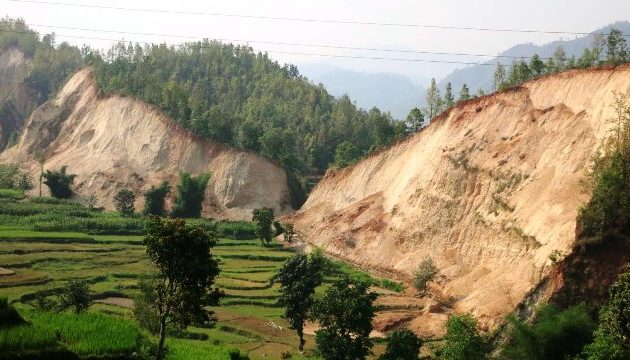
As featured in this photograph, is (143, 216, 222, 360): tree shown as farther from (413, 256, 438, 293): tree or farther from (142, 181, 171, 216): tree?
(142, 181, 171, 216): tree

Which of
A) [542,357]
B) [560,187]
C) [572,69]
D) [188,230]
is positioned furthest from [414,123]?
[188,230]

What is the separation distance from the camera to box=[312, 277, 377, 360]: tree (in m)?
28.7

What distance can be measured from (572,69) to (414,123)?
30922 millimetres

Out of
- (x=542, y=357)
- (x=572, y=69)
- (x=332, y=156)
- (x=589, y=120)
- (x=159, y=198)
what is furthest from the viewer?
(x=332, y=156)

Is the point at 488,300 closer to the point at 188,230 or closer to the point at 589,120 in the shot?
the point at 589,120

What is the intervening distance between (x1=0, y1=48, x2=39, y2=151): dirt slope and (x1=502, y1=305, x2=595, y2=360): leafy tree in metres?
95.8

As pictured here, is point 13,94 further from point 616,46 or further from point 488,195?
point 616,46

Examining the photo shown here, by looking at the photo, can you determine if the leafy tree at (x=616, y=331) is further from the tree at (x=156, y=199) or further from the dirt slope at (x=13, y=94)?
the dirt slope at (x=13, y=94)

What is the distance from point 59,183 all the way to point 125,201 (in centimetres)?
1027

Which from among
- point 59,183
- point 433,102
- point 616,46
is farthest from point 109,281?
point 433,102

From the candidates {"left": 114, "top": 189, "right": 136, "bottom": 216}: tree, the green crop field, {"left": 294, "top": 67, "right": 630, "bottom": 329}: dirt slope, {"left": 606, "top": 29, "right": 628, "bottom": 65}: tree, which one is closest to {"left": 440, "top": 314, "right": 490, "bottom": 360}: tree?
{"left": 294, "top": 67, "right": 630, "bottom": 329}: dirt slope

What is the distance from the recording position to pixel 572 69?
45844 millimetres

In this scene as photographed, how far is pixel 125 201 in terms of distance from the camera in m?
67.3

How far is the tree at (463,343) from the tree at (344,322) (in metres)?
3.61
